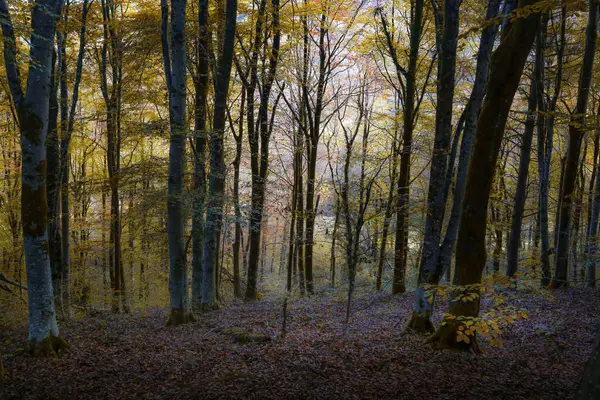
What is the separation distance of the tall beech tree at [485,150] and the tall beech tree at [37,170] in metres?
6.25

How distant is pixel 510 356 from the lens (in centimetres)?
608

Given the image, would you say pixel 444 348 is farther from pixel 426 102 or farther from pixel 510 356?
pixel 426 102

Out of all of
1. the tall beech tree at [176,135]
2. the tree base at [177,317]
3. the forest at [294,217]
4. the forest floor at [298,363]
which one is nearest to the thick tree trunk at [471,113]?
the forest at [294,217]

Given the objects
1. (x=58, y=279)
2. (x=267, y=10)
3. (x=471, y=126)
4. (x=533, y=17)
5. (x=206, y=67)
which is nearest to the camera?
(x=533, y=17)

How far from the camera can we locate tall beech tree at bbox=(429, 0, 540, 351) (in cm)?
507

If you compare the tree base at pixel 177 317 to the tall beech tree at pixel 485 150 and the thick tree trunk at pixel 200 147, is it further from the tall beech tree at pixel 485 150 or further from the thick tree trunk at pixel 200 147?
the tall beech tree at pixel 485 150

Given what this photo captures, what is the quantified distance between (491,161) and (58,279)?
33.9ft

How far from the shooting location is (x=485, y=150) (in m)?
5.47

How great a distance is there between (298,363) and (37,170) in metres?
5.10

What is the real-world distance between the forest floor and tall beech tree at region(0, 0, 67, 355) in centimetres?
58

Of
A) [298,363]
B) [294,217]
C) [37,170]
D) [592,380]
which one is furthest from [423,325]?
[294,217]

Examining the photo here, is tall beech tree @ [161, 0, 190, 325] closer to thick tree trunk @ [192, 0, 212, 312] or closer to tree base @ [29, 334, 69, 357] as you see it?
thick tree trunk @ [192, 0, 212, 312]

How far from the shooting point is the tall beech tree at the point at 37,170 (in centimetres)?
568

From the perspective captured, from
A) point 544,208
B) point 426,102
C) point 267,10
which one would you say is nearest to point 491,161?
point 544,208
